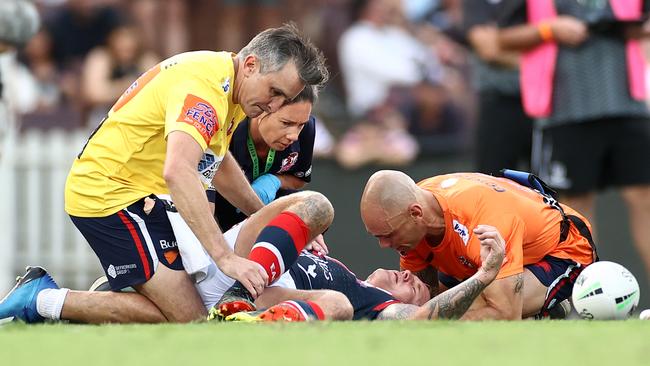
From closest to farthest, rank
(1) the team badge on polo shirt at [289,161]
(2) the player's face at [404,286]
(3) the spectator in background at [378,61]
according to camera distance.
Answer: (2) the player's face at [404,286] < (1) the team badge on polo shirt at [289,161] < (3) the spectator in background at [378,61]

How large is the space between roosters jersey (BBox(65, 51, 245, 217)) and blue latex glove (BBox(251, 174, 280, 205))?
2.98 ft

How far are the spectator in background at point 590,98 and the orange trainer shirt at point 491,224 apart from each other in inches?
67.1

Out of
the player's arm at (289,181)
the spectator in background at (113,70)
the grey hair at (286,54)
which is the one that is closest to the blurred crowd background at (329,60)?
the spectator in background at (113,70)

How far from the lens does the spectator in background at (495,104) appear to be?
33.7 feet

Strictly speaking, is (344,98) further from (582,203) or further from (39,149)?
(582,203)

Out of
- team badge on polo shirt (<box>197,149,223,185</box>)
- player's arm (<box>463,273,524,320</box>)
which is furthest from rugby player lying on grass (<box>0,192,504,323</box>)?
team badge on polo shirt (<box>197,149,223,185</box>)

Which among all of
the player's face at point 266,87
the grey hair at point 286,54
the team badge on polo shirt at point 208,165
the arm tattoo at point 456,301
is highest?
the grey hair at point 286,54

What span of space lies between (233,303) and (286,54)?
1245 mm

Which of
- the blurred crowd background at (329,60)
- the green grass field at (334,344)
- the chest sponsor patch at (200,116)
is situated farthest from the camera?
the blurred crowd background at (329,60)

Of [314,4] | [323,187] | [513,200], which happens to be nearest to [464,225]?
[513,200]

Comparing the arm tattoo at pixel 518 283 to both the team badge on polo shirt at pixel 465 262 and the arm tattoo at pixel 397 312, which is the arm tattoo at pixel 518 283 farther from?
the arm tattoo at pixel 397 312

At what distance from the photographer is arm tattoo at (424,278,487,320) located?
6.63 meters

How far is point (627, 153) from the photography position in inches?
365

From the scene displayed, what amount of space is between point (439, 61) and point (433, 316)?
788 cm
